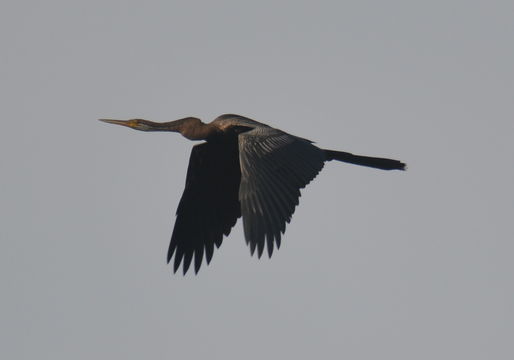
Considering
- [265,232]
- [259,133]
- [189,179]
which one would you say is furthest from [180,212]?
[265,232]

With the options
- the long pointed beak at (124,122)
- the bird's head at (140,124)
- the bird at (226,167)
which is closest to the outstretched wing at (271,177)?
the bird at (226,167)

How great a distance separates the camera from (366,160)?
48.6 ft

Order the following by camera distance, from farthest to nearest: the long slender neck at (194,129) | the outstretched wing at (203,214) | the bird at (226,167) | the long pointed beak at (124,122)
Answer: the long pointed beak at (124,122) → the outstretched wing at (203,214) → the long slender neck at (194,129) → the bird at (226,167)

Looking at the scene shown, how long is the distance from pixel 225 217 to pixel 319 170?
2679 mm

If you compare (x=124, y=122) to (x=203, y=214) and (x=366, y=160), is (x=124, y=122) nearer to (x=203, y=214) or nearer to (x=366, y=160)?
(x=203, y=214)

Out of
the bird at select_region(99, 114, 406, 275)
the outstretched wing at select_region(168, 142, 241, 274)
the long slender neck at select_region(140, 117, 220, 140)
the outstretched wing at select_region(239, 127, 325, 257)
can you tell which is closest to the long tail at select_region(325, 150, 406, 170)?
the bird at select_region(99, 114, 406, 275)

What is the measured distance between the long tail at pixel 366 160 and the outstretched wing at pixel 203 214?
1.37 meters

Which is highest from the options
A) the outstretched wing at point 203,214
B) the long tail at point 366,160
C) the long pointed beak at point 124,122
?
the long tail at point 366,160

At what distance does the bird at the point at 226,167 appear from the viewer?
12664mm

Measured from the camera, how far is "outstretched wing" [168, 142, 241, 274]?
1502 centimetres

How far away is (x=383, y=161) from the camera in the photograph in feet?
48.8

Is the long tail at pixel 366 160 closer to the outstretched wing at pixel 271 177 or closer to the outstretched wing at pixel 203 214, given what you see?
the outstretched wing at pixel 271 177

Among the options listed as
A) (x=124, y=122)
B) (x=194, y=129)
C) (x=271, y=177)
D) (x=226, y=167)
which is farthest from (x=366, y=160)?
(x=124, y=122)

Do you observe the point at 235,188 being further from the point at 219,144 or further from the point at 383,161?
the point at 383,161
